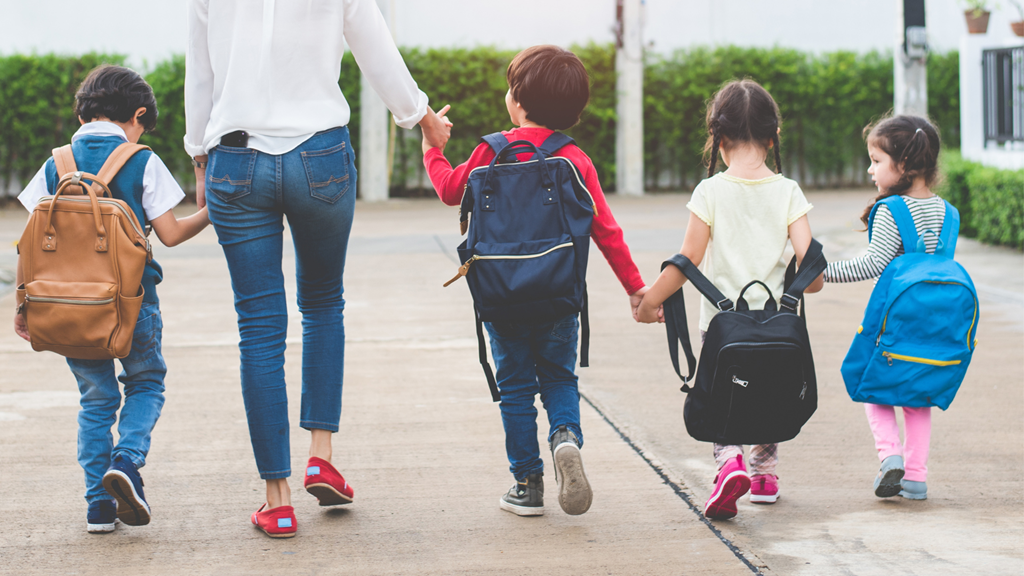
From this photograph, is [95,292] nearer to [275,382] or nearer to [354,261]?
[275,382]

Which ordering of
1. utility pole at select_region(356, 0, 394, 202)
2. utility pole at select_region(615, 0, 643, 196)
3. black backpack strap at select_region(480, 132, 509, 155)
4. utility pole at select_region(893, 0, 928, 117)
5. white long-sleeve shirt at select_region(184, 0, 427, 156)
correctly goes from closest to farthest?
white long-sleeve shirt at select_region(184, 0, 427, 156) < black backpack strap at select_region(480, 132, 509, 155) < utility pole at select_region(893, 0, 928, 117) < utility pole at select_region(356, 0, 394, 202) < utility pole at select_region(615, 0, 643, 196)

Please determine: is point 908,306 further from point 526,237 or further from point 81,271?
point 81,271

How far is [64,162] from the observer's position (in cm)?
303

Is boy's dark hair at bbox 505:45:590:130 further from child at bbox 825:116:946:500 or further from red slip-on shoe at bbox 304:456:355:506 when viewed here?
red slip-on shoe at bbox 304:456:355:506

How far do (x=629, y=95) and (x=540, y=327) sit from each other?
1526 cm

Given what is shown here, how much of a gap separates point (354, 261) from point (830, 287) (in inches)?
168

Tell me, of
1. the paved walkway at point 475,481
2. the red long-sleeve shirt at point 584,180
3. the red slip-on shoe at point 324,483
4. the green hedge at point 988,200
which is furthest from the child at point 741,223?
the green hedge at point 988,200

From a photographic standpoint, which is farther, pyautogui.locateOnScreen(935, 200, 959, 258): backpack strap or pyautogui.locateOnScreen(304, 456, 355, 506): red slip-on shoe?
pyautogui.locateOnScreen(935, 200, 959, 258): backpack strap

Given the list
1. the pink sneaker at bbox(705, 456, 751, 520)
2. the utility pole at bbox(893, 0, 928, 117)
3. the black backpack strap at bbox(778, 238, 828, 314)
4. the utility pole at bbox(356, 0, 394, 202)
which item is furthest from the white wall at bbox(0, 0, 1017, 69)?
the pink sneaker at bbox(705, 456, 751, 520)

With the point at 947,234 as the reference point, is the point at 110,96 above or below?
above

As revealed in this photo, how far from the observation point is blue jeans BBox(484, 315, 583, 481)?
310cm

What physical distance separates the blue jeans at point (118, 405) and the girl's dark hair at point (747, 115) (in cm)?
181

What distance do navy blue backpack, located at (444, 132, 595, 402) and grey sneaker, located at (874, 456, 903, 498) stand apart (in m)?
1.14

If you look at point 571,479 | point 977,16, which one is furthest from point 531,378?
point 977,16
